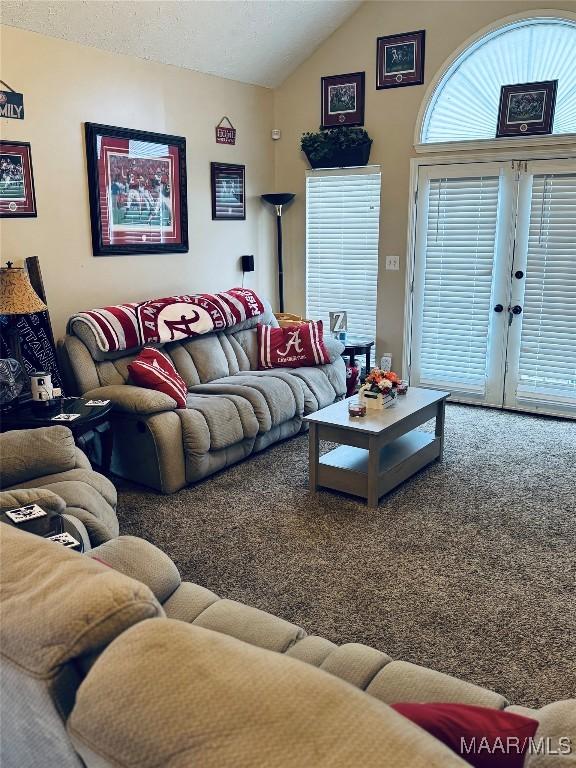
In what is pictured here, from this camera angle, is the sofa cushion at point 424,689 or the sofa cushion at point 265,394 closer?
the sofa cushion at point 424,689

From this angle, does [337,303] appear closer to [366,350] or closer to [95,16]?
[366,350]

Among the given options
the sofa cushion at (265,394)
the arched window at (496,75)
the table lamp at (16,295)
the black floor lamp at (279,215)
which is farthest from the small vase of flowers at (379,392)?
the black floor lamp at (279,215)

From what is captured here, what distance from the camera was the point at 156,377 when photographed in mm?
3938

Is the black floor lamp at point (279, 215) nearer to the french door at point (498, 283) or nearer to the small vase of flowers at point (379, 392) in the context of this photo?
the french door at point (498, 283)

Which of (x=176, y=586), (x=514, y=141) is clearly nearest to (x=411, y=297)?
(x=514, y=141)

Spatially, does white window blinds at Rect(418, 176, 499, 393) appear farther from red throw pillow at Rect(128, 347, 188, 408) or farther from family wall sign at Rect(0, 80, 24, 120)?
family wall sign at Rect(0, 80, 24, 120)

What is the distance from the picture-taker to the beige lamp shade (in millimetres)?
3502

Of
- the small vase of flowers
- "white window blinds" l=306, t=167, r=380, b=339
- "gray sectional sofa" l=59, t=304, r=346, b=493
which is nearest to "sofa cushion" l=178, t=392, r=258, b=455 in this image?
"gray sectional sofa" l=59, t=304, r=346, b=493

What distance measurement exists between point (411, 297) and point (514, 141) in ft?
4.84

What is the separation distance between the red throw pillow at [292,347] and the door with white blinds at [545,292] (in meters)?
1.59

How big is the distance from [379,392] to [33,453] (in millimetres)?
2005

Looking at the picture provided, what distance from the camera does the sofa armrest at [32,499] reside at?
6.69 ft

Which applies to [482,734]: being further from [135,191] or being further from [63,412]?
[135,191]

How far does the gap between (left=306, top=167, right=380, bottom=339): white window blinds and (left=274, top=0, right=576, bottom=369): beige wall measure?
10cm
